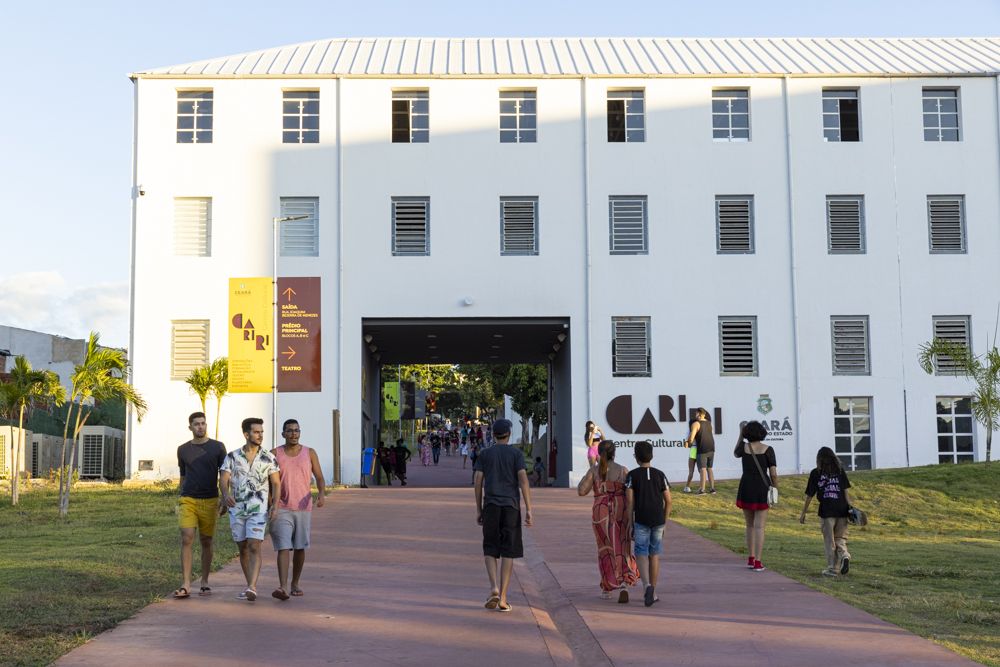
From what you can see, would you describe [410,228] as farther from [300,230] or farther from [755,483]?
[755,483]

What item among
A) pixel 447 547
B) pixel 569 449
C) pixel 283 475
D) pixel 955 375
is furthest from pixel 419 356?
pixel 283 475

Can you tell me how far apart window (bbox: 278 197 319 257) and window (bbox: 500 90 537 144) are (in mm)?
5434

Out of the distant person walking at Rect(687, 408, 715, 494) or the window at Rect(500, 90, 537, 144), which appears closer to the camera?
the distant person walking at Rect(687, 408, 715, 494)

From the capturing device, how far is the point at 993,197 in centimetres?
3388

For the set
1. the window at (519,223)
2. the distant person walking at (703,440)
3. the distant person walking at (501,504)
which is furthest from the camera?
the window at (519,223)

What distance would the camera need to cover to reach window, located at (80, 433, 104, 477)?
35.1 metres

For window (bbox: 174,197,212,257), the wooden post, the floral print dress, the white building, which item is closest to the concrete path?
the floral print dress

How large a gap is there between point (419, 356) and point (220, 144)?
40.2 ft

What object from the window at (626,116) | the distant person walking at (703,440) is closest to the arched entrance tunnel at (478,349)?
the window at (626,116)

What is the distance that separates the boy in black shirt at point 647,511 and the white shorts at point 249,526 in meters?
3.58

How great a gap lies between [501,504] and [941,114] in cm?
2687

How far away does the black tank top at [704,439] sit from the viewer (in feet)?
84.9

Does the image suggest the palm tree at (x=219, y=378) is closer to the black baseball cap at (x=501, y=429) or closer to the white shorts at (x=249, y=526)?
the white shorts at (x=249, y=526)

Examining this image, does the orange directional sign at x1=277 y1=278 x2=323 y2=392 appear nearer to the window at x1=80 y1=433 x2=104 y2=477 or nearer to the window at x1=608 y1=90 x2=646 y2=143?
the window at x1=80 y1=433 x2=104 y2=477
